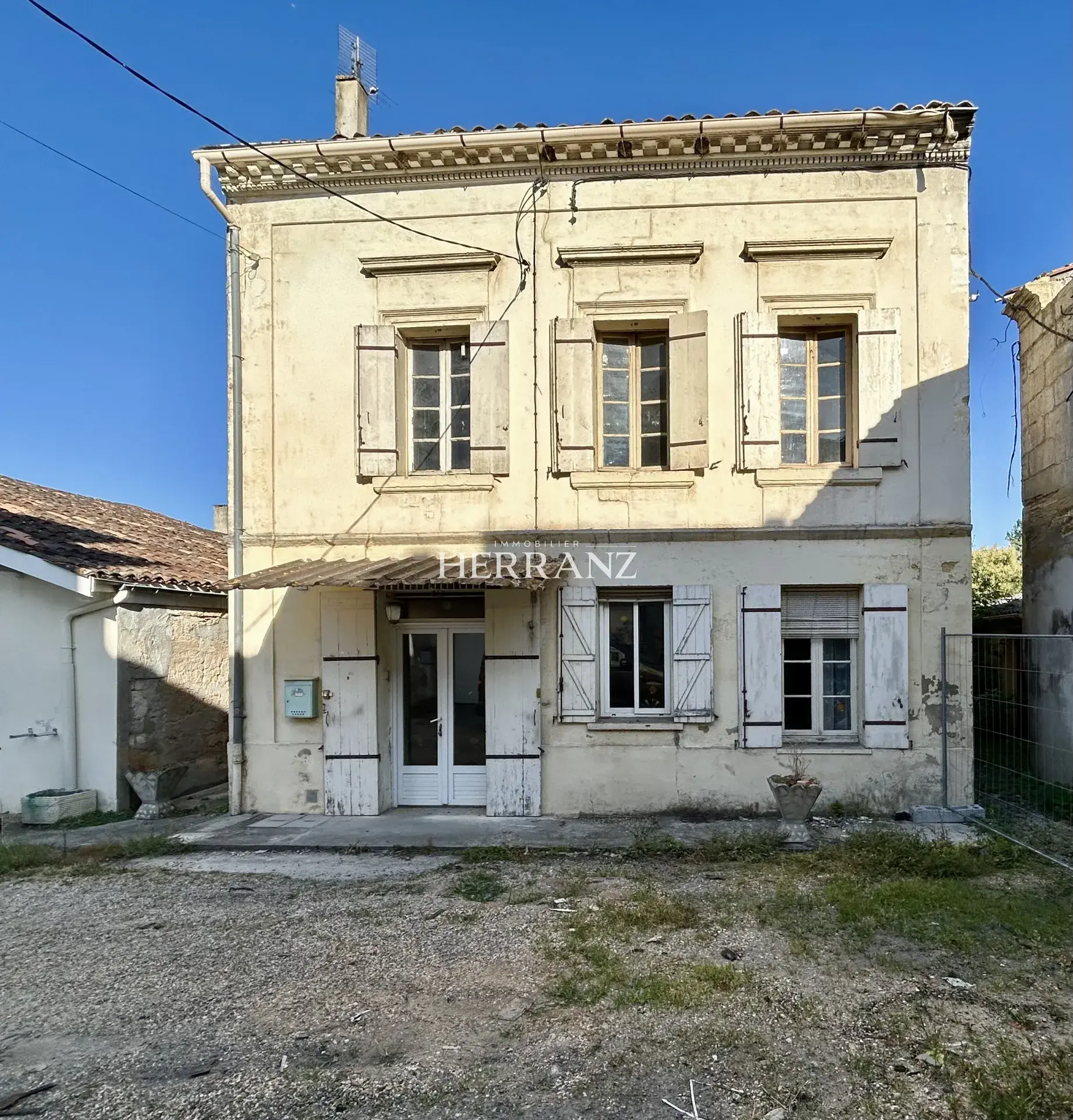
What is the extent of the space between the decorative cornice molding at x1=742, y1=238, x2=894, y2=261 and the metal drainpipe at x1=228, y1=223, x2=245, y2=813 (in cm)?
567

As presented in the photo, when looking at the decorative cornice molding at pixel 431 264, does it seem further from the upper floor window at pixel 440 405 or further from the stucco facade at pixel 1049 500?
the stucco facade at pixel 1049 500

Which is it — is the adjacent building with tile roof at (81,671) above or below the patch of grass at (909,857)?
above

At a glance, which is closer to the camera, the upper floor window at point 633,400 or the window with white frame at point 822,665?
the window with white frame at point 822,665

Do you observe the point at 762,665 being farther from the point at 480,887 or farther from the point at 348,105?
the point at 348,105

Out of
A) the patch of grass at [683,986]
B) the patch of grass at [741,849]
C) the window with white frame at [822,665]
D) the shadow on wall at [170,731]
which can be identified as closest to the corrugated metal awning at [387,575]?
the shadow on wall at [170,731]

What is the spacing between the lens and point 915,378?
7.48m

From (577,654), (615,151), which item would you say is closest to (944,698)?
(577,654)

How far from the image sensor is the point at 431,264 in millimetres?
7871

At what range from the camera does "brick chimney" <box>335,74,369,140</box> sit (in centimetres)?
859

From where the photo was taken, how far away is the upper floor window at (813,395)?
25.4 feet

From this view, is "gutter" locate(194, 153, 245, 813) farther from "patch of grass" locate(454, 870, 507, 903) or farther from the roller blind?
the roller blind

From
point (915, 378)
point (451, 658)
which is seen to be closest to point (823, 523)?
point (915, 378)

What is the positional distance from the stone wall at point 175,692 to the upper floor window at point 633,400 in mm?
5655

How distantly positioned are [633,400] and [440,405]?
85.9 inches
